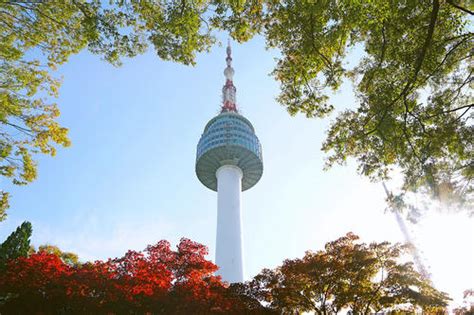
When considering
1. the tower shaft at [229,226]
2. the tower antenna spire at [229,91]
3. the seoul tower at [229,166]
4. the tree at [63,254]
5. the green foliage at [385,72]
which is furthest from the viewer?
the tower antenna spire at [229,91]

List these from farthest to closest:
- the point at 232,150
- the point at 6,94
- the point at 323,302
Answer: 1. the point at 232,150
2. the point at 323,302
3. the point at 6,94

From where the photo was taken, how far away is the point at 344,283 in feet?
44.5

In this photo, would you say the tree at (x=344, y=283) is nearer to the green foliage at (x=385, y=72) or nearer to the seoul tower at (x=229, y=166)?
the green foliage at (x=385, y=72)

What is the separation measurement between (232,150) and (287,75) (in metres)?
34.0

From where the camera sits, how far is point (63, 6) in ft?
31.3

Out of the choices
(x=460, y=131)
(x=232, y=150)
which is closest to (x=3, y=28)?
(x=460, y=131)

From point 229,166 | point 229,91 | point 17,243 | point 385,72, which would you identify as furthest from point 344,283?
point 229,91

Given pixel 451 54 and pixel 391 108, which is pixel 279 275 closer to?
pixel 391 108

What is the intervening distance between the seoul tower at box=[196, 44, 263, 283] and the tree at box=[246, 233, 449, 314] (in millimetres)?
23056

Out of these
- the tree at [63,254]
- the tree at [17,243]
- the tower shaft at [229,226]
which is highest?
the tower shaft at [229,226]

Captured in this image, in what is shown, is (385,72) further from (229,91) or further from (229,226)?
(229,91)

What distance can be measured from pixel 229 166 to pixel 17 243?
29972mm

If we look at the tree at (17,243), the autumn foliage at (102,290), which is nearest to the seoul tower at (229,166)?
the tree at (17,243)

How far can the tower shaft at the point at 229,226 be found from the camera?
118ft
